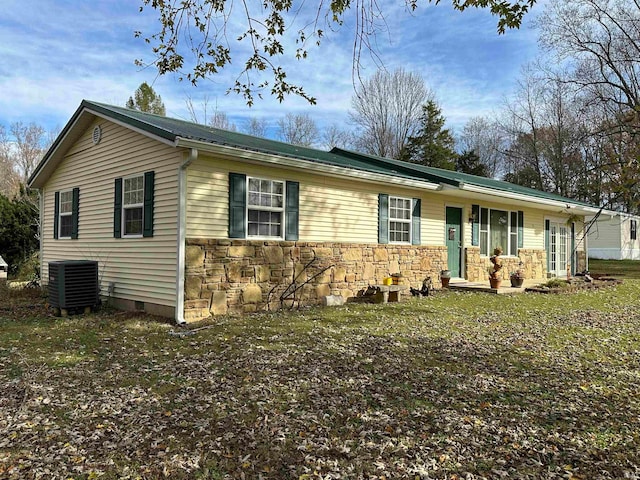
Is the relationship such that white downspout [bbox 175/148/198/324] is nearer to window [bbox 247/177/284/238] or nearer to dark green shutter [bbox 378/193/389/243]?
window [bbox 247/177/284/238]

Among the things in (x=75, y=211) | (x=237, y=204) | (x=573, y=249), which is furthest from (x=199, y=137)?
(x=573, y=249)

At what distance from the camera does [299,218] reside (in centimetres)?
905

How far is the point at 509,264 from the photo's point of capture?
14.5 metres

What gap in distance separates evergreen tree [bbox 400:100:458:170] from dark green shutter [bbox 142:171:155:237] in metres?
24.9

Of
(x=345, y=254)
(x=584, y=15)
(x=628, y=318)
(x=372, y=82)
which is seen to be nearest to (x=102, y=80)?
(x=345, y=254)

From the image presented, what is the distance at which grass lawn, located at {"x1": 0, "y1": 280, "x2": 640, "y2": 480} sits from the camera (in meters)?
2.95

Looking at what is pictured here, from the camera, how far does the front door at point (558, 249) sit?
16.7 meters

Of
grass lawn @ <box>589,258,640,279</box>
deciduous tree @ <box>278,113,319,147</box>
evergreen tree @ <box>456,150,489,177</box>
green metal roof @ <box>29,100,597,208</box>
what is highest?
deciduous tree @ <box>278,113,319,147</box>

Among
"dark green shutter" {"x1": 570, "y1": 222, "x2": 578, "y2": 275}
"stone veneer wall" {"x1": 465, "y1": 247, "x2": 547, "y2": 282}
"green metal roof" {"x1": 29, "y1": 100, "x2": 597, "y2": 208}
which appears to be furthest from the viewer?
"dark green shutter" {"x1": 570, "y1": 222, "x2": 578, "y2": 275}

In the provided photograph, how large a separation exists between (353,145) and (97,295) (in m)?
27.0

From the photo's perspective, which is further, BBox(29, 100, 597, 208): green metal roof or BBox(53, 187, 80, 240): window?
BBox(53, 187, 80, 240): window

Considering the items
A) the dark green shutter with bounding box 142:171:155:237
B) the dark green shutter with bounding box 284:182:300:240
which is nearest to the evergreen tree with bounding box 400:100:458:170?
the dark green shutter with bounding box 284:182:300:240

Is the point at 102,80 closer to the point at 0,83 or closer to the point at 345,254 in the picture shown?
the point at 345,254

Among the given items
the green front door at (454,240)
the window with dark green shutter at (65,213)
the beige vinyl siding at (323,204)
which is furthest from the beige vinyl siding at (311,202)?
the window with dark green shutter at (65,213)
